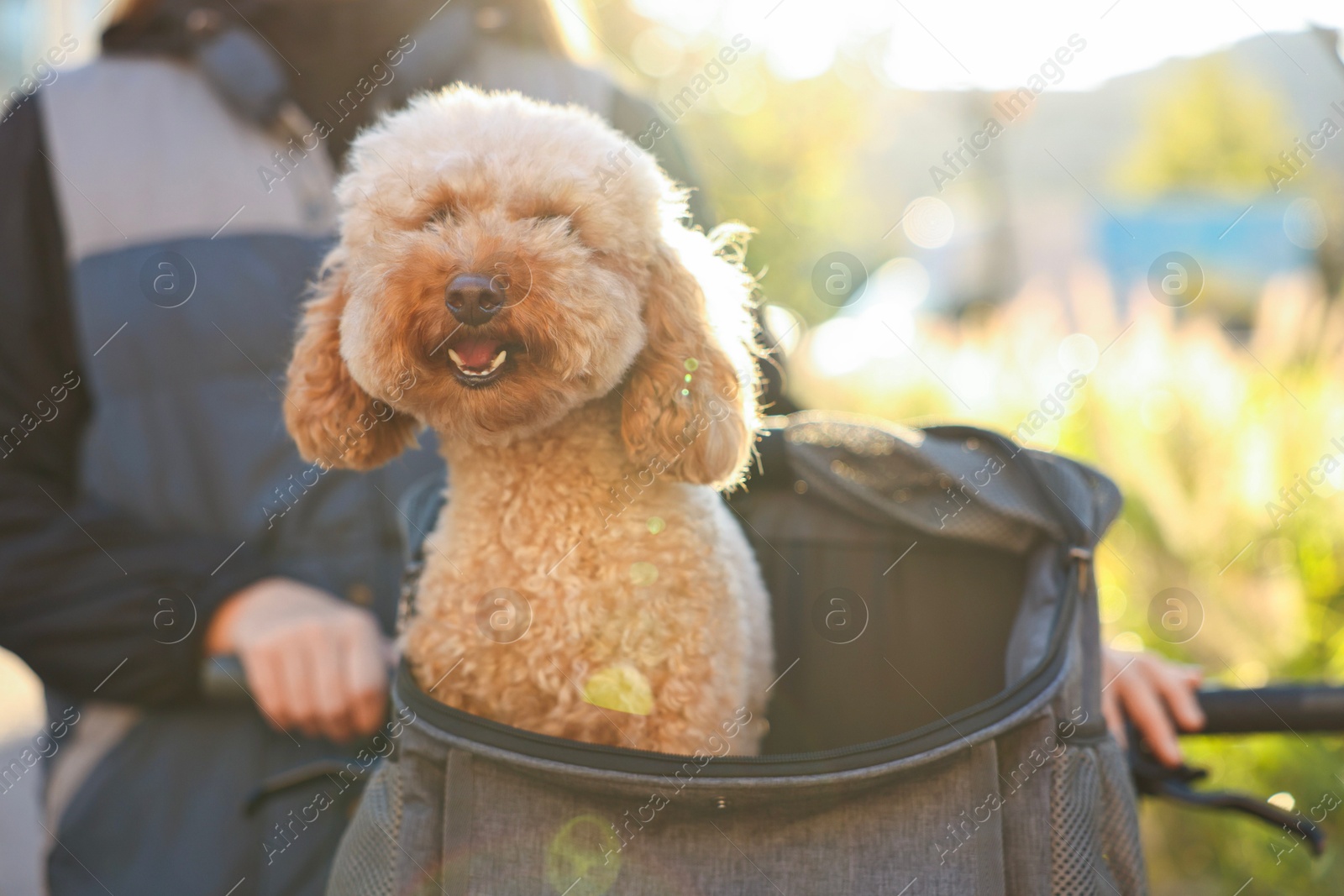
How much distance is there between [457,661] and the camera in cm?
133

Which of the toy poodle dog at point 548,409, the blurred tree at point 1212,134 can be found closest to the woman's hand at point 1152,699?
the toy poodle dog at point 548,409

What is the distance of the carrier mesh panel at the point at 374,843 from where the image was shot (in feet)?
3.33

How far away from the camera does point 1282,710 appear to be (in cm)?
130

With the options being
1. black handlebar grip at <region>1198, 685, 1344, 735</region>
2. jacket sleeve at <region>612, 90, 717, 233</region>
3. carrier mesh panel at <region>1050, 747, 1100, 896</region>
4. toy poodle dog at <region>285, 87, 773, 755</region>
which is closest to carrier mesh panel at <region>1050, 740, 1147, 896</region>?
carrier mesh panel at <region>1050, 747, 1100, 896</region>

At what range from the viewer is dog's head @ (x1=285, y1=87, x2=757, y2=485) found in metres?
1.25

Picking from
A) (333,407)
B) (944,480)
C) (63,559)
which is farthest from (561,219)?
(63,559)

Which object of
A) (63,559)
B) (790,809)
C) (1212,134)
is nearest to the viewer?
(790,809)

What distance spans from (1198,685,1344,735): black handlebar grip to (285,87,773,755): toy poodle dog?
2.27 feet

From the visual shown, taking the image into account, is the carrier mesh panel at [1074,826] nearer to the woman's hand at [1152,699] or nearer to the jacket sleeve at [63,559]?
the woman's hand at [1152,699]

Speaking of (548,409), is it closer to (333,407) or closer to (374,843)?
(333,407)

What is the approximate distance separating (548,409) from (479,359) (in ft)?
0.41

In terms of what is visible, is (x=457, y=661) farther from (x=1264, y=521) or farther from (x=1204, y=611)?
(x=1264, y=521)

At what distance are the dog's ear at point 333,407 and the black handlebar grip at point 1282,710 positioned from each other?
132 centimetres

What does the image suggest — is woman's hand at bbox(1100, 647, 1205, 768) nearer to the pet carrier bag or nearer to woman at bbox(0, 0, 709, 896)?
the pet carrier bag
